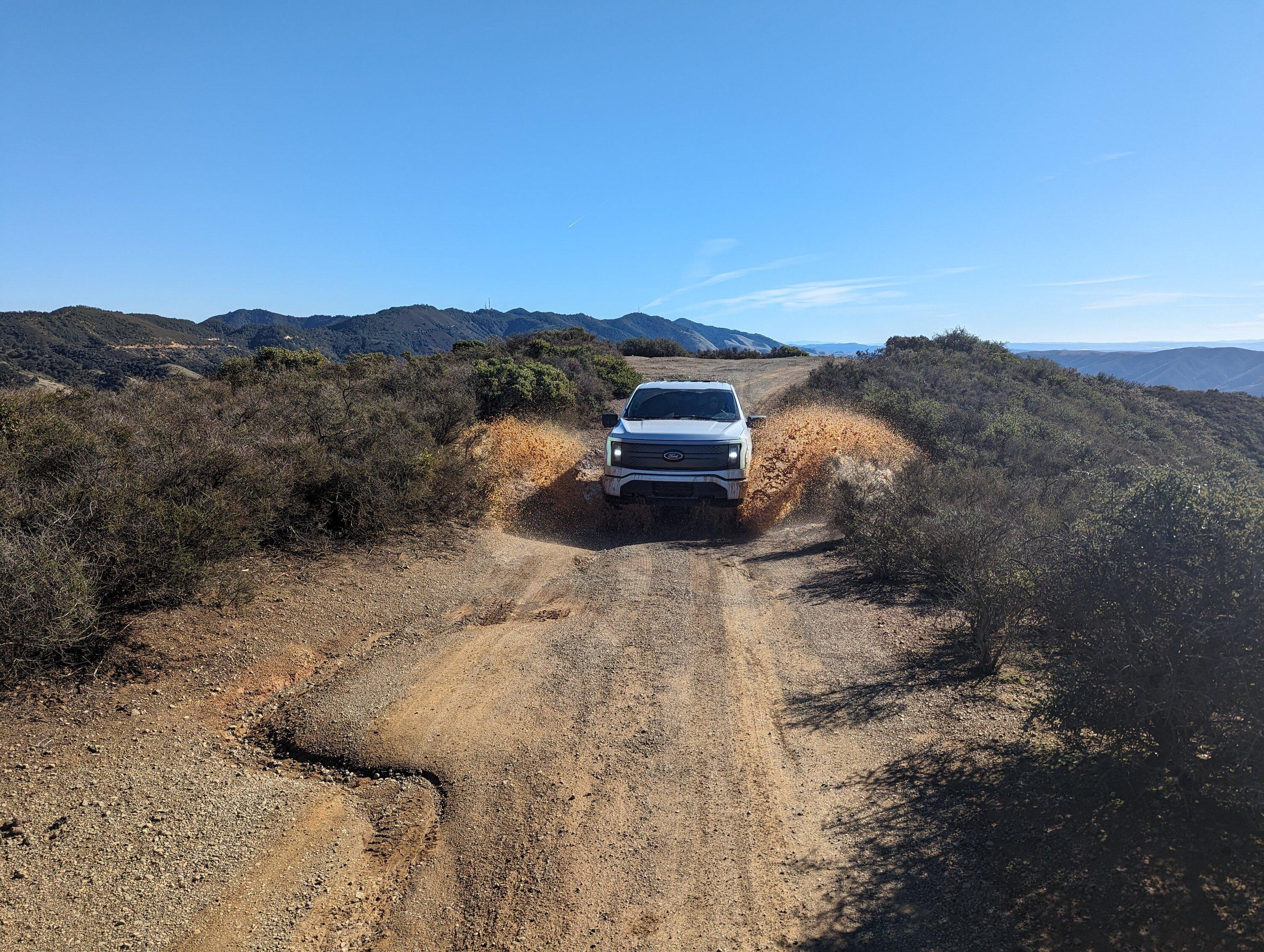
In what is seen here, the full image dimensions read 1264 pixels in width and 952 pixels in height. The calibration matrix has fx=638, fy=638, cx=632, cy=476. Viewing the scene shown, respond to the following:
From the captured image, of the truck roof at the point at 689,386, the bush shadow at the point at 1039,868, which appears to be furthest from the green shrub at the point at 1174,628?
the truck roof at the point at 689,386

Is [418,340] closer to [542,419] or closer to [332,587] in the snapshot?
[542,419]

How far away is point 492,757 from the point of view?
350 centimetres

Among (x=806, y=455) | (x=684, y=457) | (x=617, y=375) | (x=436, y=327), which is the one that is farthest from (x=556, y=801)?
(x=436, y=327)

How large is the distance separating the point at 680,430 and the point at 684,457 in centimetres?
46

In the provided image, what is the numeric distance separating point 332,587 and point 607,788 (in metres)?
3.50

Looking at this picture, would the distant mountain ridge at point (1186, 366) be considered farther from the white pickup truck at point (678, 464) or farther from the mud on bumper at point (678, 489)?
the mud on bumper at point (678, 489)

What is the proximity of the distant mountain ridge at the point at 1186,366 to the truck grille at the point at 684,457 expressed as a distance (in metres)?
38.5

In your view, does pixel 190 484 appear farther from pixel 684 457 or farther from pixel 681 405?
pixel 681 405

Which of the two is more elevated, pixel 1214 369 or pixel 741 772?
pixel 1214 369

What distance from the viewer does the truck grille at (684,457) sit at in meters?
8.38

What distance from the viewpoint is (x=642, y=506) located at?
9258 millimetres

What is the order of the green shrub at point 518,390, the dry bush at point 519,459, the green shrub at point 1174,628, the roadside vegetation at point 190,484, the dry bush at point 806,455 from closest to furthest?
1. the green shrub at point 1174,628
2. the roadside vegetation at point 190,484
3. the dry bush at point 519,459
4. the dry bush at point 806,455
5. the green shrub at point 518,390

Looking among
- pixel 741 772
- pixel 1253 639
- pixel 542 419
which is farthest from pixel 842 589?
pixel 542 419

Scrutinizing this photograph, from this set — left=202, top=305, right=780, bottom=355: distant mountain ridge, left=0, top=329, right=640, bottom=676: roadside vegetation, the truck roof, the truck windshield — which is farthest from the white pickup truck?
left=202, top=305, right=780, bottom=355: distant mountain ridge
